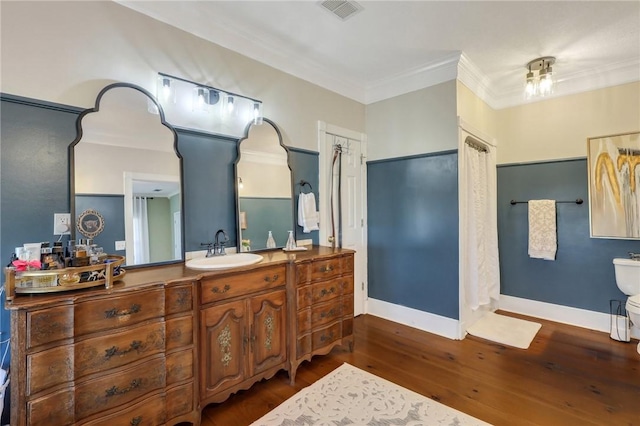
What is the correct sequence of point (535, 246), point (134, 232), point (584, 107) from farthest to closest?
point (535, 246) → point (584, 107) → point (134, 232)

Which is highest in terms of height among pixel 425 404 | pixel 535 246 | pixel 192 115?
pixel 192 115

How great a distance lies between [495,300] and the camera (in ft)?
11.9

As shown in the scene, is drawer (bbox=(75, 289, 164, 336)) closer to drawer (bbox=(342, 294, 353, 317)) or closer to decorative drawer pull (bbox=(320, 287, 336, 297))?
decorative drawer pull (bbox=(320, 287, 336, 297))

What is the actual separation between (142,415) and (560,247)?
408 centimetres

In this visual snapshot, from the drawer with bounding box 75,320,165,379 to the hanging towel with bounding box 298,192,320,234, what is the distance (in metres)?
1.55

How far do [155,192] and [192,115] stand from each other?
0.64 m

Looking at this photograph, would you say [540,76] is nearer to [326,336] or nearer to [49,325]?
[326,336]

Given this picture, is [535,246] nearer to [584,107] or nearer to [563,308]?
[563,308]

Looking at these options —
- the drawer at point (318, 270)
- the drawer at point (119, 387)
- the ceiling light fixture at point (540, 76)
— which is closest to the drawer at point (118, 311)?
the drawer at point (119, 387)

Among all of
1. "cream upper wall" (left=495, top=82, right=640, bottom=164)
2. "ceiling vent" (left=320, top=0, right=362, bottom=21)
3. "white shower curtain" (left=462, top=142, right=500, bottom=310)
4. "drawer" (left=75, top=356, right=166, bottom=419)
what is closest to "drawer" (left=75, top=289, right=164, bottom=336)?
"drawer" (left=75, top=356, right=166, bottom=419)

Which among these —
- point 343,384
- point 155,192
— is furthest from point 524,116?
point 155,192

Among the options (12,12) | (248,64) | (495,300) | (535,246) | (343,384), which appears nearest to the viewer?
(12,12)

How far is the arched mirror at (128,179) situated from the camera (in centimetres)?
173

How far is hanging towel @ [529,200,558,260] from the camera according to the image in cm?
331
